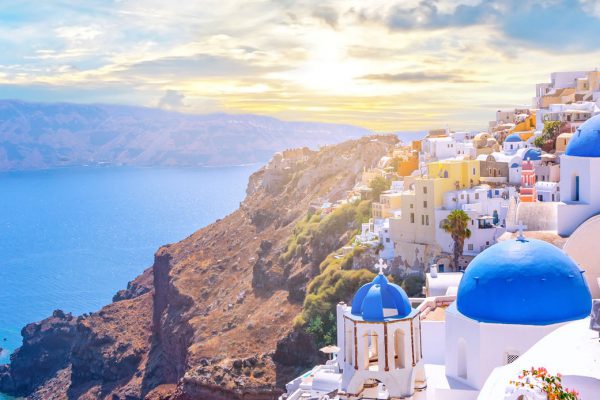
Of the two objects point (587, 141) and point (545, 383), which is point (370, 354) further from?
point (587, 141)

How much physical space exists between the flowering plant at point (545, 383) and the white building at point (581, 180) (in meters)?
13.1

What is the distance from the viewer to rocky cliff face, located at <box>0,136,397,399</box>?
45969 millimetres

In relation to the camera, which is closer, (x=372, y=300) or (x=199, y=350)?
(x=372, y=300)

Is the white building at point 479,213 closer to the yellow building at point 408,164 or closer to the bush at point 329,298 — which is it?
the bush at point 329,298

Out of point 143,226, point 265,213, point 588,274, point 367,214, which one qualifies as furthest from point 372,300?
point 143,226

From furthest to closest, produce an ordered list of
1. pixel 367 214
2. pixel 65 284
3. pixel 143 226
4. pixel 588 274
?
pixel 143 226, pixel 65 284, pixel 367 214, pixel 588 274

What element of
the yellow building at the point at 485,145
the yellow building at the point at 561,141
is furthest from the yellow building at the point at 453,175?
the yellow building at the point at 485,145

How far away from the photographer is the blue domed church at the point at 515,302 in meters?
17.2

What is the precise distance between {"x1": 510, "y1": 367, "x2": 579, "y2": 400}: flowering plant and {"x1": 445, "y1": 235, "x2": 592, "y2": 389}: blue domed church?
574 cm

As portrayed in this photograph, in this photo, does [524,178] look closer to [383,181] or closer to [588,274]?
[383,181]

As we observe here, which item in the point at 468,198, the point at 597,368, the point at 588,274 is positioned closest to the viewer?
the point at 597,368

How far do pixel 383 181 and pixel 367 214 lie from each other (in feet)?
7.92

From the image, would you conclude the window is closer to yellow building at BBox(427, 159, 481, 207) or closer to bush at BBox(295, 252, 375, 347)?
yellow building at BBox(427, 159, 481, 207)

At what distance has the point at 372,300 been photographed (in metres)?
18.4
